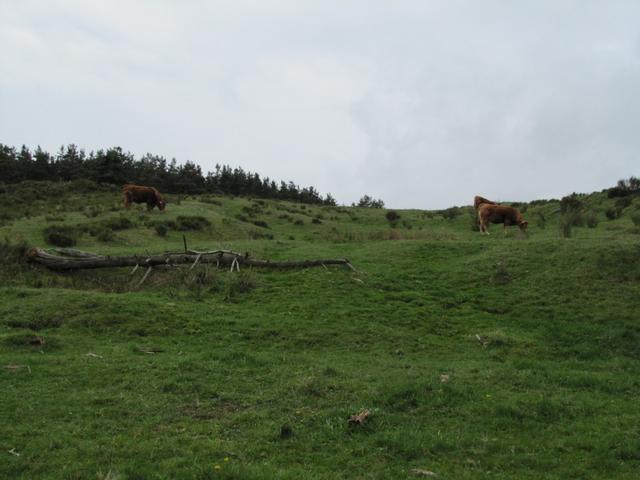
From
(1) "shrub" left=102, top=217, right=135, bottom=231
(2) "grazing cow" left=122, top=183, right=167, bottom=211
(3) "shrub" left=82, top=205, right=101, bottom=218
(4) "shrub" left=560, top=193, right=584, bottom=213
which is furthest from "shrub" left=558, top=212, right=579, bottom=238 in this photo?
(3) "shrub" left=82, top=205, right=101, bottom=218

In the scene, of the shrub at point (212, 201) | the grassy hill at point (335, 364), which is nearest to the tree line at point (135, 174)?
the shrub at point (212, 201)

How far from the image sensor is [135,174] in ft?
218

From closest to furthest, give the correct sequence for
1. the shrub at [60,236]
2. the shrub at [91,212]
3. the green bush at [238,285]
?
1. the green bush at [238,285]
2. the shrub at [60,236]
3. the shrub at [91,212]

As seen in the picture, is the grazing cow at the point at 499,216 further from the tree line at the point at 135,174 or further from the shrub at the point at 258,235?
the tree line at the point at 135,174

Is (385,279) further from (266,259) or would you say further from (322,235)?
(322,235)

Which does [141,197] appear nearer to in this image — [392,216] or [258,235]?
[258,235]

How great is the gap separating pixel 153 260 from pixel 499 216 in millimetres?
16395

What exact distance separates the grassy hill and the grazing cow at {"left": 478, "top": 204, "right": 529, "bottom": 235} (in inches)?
94.1

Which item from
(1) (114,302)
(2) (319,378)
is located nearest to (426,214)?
(1) (114,302)

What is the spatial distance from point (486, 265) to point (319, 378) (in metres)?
11.2

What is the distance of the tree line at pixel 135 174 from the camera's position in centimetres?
6309

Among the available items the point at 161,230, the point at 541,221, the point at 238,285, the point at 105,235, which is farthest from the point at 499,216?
the point at 105,235

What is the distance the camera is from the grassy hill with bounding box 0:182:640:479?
7234mm

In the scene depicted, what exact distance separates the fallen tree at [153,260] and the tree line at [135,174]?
44.1 metres
